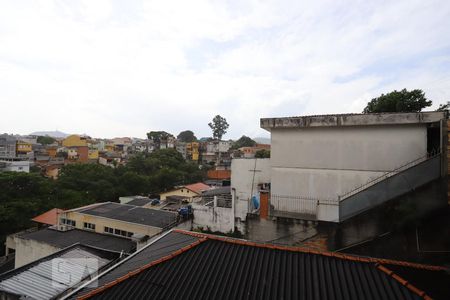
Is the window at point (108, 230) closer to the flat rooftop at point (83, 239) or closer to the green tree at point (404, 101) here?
the flat rooftop at point (83, 239)

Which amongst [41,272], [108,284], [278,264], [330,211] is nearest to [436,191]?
[330,211]

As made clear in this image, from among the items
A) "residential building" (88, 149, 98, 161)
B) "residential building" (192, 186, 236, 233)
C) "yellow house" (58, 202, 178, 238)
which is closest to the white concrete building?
"residential building" (192, 186, 236, 233)

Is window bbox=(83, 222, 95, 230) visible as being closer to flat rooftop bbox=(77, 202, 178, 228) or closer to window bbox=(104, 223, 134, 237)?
flat rooftop bbox=(77, 202, 178, 228)

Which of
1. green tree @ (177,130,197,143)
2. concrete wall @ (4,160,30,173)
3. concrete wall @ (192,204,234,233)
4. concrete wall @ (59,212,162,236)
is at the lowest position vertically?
concrete wall @ (59,212,162,236)

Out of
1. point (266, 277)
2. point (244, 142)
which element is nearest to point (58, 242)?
point (266, 277)

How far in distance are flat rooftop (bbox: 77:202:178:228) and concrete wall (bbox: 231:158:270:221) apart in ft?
15.0

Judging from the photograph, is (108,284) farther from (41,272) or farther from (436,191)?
(436,191)

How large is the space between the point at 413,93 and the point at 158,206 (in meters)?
21.8

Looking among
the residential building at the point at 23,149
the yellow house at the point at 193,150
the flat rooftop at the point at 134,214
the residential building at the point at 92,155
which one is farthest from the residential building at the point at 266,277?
the residential building at the point at 23,149

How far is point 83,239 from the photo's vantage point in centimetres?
1552

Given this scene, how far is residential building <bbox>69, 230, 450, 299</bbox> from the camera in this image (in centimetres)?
354

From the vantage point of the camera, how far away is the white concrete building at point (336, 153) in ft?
28.5

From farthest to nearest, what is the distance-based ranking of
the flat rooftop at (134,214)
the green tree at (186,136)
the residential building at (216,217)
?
the green tree at (186,136)
the flat rooftop at (134,214)
the residential building at (216,217)

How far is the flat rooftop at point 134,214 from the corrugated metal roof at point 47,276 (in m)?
5.95
